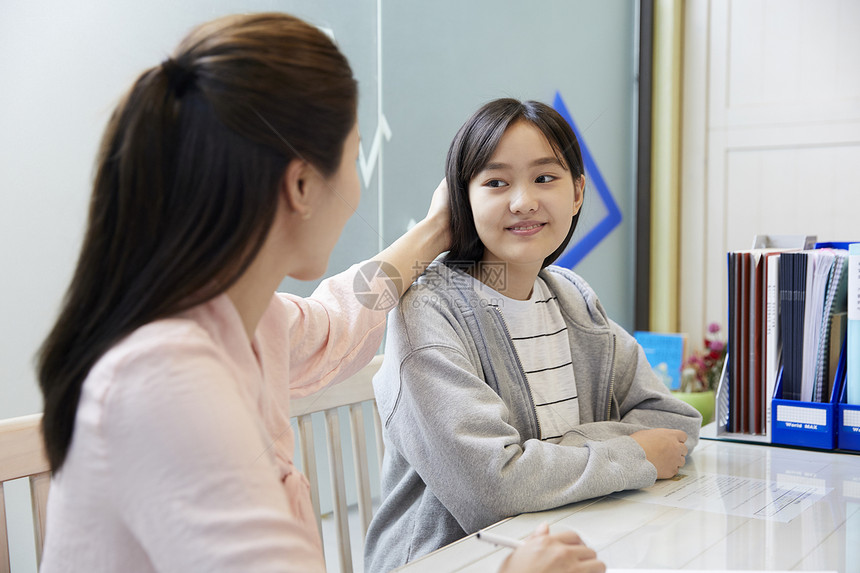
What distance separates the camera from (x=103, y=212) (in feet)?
1.73

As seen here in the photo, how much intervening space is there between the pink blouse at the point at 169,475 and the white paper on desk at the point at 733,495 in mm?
568

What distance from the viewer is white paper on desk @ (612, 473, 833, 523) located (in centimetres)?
90

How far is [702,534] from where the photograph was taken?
819 millimetres

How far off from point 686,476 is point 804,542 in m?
0.25

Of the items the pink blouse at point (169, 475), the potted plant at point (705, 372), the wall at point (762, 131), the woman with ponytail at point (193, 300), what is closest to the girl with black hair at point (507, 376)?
the woman with ponytail at point (193, 300)

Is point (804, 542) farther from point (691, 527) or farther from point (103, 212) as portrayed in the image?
point (103, 212)

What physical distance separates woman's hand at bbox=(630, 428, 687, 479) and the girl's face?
0.30 meters

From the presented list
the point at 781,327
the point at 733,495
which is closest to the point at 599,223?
the point at 781,327

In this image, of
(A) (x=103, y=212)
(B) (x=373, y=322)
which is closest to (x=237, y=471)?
(A) (x=103, y=212)

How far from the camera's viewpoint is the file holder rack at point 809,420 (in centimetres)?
119

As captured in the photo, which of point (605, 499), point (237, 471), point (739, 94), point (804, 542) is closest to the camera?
point (237, 471)

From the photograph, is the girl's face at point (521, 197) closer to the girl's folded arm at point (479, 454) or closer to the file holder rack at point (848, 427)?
the girl's folded arm at point (479, 454)

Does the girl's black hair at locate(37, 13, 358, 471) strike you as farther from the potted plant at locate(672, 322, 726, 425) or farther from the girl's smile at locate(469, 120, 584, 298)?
the potted plant at locate(672, 322, 726, 425)

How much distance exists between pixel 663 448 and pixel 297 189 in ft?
2.24
